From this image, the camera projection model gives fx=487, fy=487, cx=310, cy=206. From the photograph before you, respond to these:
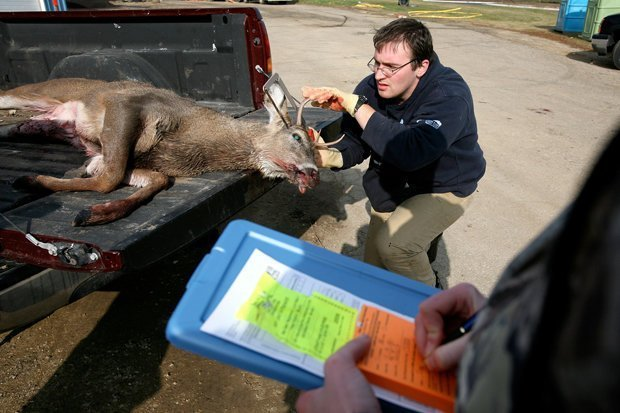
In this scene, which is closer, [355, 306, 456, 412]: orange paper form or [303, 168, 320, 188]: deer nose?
[355, 306, 456, 412]: orange paper form

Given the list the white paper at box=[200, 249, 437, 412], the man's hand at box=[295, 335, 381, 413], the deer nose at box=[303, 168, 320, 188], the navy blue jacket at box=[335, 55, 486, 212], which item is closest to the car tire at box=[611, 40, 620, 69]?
the navy blue jacket at box=[335, 55, 486, 212]

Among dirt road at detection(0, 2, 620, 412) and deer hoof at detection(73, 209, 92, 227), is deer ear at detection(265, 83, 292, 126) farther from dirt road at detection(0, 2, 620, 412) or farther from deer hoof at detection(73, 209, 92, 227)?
deer hoof at detection(73, 209, 92, 227)

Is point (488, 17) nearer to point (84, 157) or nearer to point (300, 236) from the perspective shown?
point (300, 236)

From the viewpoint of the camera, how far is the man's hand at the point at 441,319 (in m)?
1.41

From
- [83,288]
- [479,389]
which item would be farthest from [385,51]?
[479,389]

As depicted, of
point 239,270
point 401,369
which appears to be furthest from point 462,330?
point 239,270

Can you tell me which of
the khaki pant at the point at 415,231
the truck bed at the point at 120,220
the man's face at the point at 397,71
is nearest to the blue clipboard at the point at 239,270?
the truck bed at the point at 120,220

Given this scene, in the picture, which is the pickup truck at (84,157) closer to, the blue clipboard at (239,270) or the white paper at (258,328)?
the blue clipboard at (239,270)

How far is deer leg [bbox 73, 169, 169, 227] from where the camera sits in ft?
9.93

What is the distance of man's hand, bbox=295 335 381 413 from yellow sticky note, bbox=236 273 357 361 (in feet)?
0.34

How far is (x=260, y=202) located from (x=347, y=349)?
190 inches

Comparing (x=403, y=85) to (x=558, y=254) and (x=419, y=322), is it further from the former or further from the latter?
(x=558, y=254)

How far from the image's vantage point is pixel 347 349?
4.52 feet

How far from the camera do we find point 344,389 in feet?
4.20
